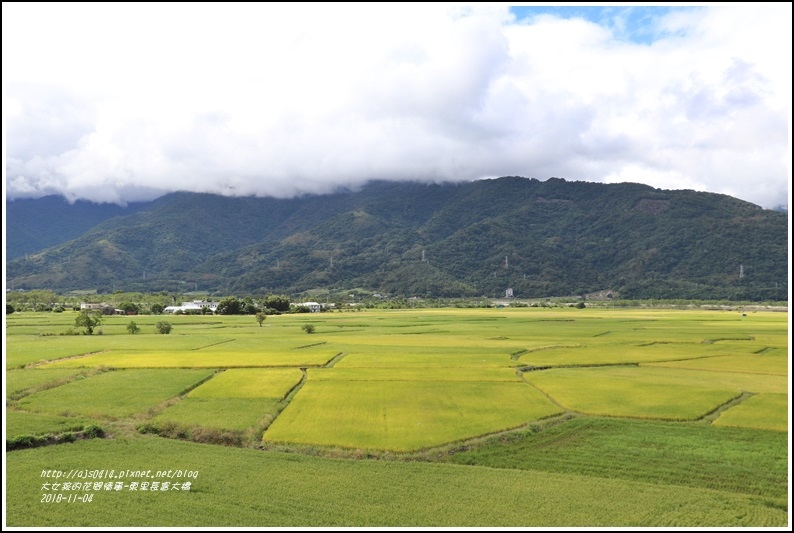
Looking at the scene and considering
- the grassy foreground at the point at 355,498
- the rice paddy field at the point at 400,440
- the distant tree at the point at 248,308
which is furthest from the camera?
the distant tree at the point at 248,308

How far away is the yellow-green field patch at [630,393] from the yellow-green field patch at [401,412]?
244 centimetres

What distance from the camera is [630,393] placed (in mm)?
35625

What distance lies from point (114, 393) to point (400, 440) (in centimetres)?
2157

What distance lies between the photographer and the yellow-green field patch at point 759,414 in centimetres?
2780

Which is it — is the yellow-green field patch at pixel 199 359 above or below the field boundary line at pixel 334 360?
above

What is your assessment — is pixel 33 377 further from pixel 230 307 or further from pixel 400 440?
pixel 230 307

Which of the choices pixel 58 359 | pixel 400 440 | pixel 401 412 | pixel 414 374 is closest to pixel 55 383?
pixel 58 359

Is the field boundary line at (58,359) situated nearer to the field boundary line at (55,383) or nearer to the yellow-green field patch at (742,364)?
the field boundary line at (55,383)

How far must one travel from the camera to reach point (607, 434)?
86.7ft

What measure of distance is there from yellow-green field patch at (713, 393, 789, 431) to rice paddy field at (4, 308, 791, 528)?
6.1 inches

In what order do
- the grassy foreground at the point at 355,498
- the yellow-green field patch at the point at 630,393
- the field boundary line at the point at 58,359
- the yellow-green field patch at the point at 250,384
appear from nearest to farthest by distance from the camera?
the grassy foreground at the point at 355,498 → the yellow-green field patch at the point at 630,393 → the yellow-green field patch at the point at 250,384 → the field boundary line at the point at 58,359

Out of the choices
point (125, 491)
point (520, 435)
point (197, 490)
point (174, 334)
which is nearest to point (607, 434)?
point (520, 435)

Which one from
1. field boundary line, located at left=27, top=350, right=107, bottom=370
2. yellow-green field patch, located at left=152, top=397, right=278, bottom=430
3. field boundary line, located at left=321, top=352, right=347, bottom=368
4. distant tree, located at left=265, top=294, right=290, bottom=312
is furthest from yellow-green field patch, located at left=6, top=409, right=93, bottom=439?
distant tree, located at left=265, top=294, right=290, bottom=312

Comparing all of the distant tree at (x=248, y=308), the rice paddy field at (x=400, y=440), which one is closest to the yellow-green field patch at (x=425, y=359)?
the rice paddy field at (x=400, y=440)
